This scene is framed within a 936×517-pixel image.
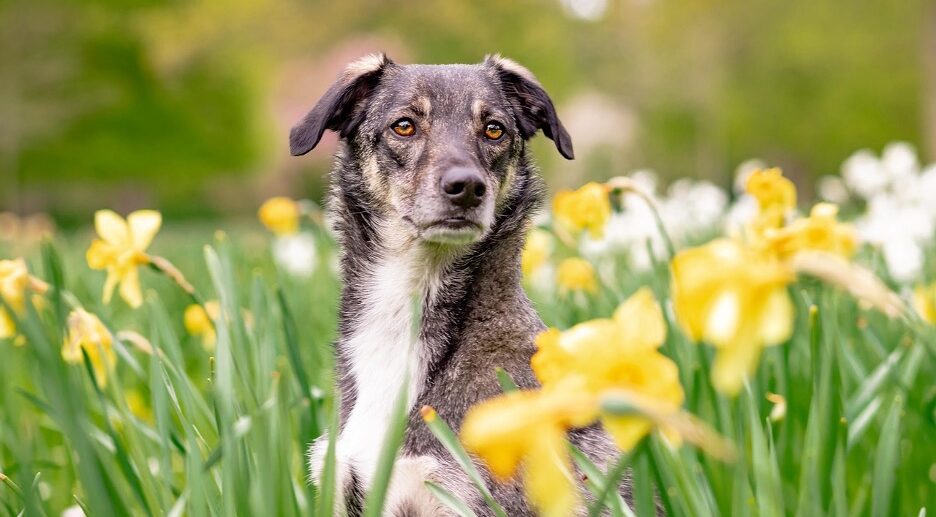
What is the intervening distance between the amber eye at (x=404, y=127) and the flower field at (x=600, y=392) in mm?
574

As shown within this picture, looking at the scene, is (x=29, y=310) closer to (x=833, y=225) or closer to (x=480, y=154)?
(x=833, y=225)

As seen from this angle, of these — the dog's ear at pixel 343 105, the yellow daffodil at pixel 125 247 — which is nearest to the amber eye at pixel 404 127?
the dog's ear at pixel 343 105

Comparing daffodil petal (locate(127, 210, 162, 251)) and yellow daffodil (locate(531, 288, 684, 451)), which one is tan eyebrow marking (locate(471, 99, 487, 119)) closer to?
daffodil petal (locate(127, 210, 162, 251))

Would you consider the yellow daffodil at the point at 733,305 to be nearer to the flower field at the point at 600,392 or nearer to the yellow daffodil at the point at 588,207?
the flower field at the point at 600,392

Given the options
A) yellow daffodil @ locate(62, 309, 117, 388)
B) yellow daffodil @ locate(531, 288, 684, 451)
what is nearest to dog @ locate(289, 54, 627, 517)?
yellow daffodil @ locate(62, 309, 117, 388)

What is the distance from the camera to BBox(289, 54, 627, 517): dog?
241 centimetres

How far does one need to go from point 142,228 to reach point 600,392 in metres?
1.89

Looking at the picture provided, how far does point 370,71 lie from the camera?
3.34 m

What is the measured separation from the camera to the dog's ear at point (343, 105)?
9.82ft

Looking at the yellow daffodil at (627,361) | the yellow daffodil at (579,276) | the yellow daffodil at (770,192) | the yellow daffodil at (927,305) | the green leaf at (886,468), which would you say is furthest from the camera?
the yellow daffodil at (579,276)

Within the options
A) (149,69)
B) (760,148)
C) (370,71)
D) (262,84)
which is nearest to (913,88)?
(760,148)

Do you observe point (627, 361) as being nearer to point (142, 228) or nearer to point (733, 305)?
point (733, 305)

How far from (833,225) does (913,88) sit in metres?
25.1

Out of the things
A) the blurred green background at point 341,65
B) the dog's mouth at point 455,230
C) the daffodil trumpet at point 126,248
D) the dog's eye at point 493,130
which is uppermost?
the dog's eye at point 493,130
